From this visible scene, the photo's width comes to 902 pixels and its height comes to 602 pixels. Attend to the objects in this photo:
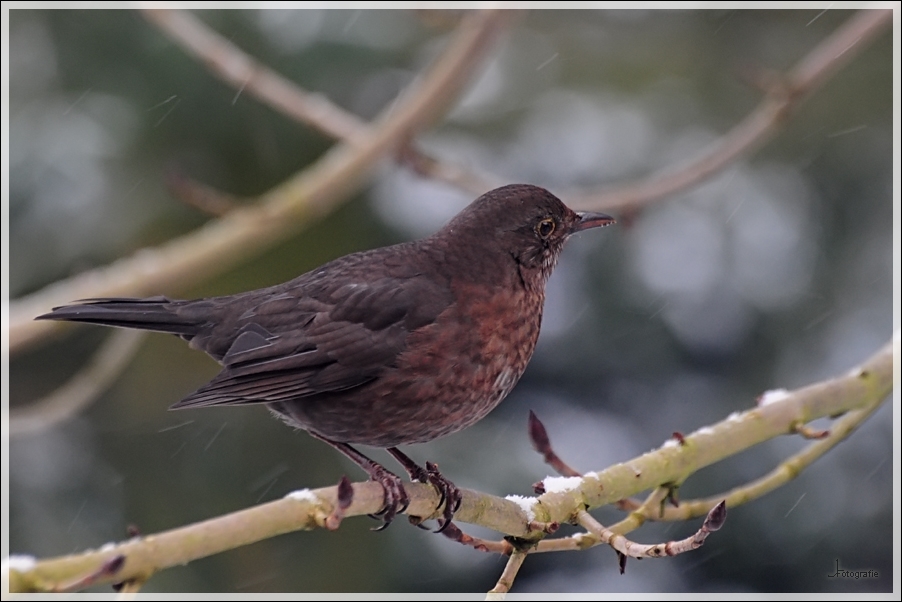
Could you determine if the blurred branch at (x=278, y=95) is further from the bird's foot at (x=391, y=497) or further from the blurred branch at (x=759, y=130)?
the bird's foot at (x=391, y=497)

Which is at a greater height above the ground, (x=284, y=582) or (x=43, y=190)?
(x=43, y=190)

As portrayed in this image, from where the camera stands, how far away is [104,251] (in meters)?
5.46

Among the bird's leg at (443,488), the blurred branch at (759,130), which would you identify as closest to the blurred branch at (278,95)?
the blurred branch at (759,130)

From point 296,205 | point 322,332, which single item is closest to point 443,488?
point 322,332

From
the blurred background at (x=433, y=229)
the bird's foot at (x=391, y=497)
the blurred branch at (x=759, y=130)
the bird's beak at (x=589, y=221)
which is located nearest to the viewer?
the bird's foot at (x=391, y=497)

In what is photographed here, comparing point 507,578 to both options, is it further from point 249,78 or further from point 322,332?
point 249,78

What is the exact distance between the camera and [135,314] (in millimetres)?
2822

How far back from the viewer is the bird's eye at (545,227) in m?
3.08

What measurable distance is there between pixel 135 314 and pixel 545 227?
129cm

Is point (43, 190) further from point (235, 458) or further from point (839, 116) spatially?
point (839, 116)

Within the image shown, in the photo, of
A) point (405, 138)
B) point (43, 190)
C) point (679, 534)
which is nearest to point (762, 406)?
point (405, 138)

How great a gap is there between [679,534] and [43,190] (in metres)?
4.08

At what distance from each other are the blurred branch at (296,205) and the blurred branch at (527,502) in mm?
1104

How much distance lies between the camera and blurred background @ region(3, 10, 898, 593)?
514cm
